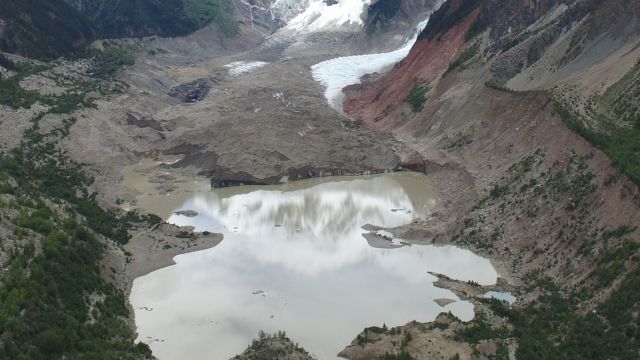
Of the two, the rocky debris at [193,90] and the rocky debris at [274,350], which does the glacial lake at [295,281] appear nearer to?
the rocky debris at [274,350]

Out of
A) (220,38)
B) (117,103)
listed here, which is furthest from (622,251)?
(220,38)

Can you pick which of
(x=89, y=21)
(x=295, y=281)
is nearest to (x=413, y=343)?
(x=295, y=281)

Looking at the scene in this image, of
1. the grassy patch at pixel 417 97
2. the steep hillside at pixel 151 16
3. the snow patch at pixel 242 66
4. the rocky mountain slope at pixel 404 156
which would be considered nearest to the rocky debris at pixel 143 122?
the rocky mountain slope at pixel 404 156

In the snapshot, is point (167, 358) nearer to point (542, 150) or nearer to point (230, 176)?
point (542, 150)

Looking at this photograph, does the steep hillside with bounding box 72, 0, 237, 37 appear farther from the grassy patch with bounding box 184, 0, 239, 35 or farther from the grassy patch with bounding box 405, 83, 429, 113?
the grassy patch with bounding box 405, 83, 429, 113

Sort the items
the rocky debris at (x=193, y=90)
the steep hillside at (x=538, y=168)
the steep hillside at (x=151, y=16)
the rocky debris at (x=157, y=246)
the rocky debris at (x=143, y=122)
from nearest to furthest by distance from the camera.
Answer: the steep hillside at (x=538, y=168)
the rocky debris at (x=157, y=246)
the rocky debris at (x=143, y=122)
the rocky debris at (x=193, y=90)
the steep hillside at (x=151, y=16)

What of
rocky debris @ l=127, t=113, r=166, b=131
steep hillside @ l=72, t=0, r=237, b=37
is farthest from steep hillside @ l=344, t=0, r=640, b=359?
steep hillside @ l=72, t=0, r=237, b=37
